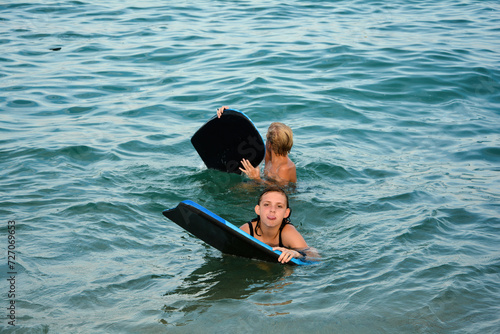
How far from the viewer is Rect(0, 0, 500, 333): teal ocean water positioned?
4.60m

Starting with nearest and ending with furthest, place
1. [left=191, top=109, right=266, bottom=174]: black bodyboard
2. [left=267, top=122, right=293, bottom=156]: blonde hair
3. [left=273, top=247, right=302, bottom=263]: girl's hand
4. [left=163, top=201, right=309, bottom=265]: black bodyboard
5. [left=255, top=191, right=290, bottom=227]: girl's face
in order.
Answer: [left=163, top=201, right=309, bottom=265]: black bodyboard, [left=273, top=247, right=302, bottom=263]: girl's hand, [left=255, top=191, right=290, bottom=227]: girl's face, [left=267, top=122, right=293, bottom=156]: blonde hair, [left=191, top=109, right=266, bottom=174]: black bodyboard

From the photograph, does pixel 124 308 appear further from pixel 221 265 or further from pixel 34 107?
pixel 34 107

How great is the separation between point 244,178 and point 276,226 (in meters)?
1.91

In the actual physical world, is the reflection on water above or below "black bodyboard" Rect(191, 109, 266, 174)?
below

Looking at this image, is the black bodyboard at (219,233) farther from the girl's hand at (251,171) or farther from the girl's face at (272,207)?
the girl's hand at (251,171)

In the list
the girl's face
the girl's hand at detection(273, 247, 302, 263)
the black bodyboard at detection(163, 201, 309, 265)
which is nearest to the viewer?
the black bodyboard at detection(163, 201, 309, 265)

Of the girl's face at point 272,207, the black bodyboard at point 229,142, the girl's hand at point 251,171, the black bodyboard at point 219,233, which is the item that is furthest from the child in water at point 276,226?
the black bodyboard at point 229,142

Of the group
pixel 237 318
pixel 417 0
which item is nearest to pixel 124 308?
pixel 237 318

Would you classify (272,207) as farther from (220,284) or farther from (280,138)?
(280,138)

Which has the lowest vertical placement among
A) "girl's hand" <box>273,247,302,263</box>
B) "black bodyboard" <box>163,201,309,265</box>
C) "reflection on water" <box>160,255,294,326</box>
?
"reflection on water" <box>160,255,294,326</box>

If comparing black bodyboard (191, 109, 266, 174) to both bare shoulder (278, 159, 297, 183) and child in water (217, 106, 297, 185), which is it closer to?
child in water (217, 106, 297, 185)

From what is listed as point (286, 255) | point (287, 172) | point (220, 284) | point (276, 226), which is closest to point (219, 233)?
point (220, 284)

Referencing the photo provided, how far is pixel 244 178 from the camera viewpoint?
7.40m

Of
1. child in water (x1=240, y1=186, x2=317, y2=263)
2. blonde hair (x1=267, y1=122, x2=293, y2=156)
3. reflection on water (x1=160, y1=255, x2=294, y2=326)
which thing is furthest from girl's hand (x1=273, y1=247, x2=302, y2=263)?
blonde hair (x1=267, y1=122, x2=293, y2=156)
